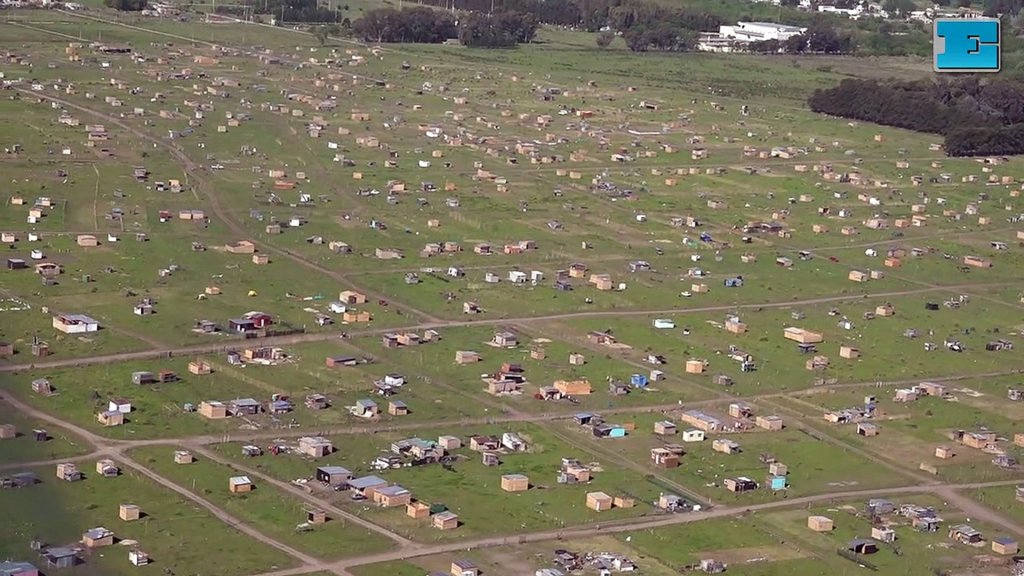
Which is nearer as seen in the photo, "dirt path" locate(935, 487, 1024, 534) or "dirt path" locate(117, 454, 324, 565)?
"dirt path" locate(117, 454, 324, 565)

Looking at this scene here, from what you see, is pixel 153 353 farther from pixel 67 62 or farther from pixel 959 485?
pixel 67 62

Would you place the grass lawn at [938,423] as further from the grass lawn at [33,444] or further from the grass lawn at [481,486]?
the grass lawn at [33,444]

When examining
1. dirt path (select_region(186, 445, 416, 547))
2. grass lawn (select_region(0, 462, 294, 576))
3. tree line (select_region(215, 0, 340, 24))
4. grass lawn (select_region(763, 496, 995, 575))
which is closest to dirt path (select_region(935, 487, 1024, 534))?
grass lawn (select_region(763, 496, 995, 575))

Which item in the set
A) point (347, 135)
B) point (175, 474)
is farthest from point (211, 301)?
point (347, 135)

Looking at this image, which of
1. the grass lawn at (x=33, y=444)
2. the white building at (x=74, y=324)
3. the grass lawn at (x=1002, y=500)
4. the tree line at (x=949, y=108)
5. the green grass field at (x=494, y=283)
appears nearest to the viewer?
the green grass field at (x=494, y=283)

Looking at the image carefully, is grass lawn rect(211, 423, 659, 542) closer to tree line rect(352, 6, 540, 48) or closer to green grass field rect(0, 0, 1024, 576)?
green grass field rect(0, 0, 1024, 576)

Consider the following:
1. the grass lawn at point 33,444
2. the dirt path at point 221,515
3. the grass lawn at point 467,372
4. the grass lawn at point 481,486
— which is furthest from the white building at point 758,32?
the dirt path at point 221,515

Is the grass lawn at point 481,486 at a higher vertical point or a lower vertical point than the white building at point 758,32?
lower

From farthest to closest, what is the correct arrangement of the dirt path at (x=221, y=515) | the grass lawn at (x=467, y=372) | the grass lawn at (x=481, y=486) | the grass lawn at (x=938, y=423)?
the grass lawn at (x=467, y=372) → the grass lawn at (x=938, y=423) → the grass lawn at (x=481, y=486) → the dirt path at (x=221, y=515)
